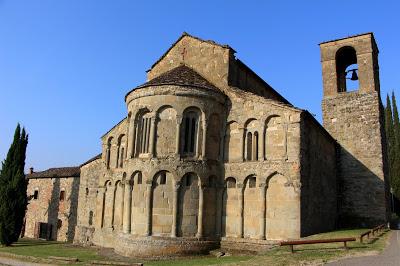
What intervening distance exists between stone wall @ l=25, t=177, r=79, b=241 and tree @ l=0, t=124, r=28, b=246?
4.33 metres

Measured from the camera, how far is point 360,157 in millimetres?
24453

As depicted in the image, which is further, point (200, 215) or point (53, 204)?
point (53, 204)

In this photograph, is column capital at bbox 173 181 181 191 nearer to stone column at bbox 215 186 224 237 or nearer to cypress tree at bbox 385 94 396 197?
stone column at bbox 215 186 224 237

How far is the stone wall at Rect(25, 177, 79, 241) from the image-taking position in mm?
29938

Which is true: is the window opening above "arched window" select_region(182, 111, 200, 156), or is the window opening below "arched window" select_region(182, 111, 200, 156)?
below

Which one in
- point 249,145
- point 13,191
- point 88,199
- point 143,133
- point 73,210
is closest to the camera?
point 143,133

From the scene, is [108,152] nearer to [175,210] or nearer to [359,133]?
[175,210]

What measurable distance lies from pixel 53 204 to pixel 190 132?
2027 cm

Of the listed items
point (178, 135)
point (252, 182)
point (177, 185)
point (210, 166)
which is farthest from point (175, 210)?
point (252, 182)

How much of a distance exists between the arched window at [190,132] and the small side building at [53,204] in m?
16.7

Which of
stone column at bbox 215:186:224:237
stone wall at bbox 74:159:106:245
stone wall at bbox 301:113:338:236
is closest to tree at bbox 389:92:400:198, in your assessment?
stone wall at bbox 301:113:338:236

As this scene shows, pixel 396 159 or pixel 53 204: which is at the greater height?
pixel 396 159

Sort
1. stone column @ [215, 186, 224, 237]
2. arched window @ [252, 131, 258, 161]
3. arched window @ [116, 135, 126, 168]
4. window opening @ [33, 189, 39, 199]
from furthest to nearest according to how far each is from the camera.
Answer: window opening @ [33, 189, 39, 199] → arched window @ [116, 135, 126, 168] → arched window @ [252, 131, 258, 161] → stone column @ [215, 186, 224, 237]

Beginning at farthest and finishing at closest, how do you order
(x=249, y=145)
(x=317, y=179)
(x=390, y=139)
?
(x=390, y=139), (x=317, y=179), (x=249, y=145)
